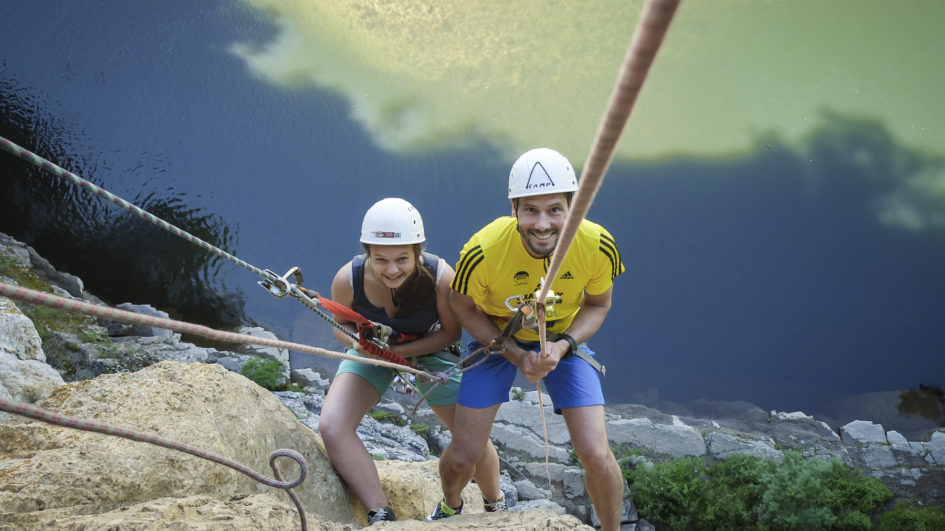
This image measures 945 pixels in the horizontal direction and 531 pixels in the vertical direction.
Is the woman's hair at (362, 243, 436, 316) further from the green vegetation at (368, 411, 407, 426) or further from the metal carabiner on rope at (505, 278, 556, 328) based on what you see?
the green vegetation at (368, 411, 407, 426)

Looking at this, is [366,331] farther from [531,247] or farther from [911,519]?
[911,519]

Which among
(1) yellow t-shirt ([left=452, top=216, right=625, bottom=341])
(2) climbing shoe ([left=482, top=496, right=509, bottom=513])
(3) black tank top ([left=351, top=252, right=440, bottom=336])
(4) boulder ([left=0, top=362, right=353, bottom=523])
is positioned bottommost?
(2) climbing shoe ([left=482, top=496, right=509, bottom=513])

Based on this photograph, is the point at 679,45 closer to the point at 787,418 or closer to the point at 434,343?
the point at 787,418

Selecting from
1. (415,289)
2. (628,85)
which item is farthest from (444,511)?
(628,85)

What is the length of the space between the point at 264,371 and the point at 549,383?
606 centimetres

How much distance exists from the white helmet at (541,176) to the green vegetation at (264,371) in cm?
628

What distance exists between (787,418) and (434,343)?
21.1ft

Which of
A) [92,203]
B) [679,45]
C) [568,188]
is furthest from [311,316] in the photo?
[568,188]

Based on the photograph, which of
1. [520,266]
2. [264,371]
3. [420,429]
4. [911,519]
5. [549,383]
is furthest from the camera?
[264,371]

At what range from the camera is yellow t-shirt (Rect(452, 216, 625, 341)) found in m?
2.89

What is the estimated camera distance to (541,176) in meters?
2.78

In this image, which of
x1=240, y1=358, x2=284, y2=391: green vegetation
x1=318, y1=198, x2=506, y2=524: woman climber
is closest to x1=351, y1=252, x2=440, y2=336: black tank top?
x1=318, y1=198, x2=506, y2=524: woman climber

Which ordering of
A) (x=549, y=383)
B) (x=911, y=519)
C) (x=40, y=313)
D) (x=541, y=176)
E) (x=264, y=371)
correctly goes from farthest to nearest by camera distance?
1. (x=264, y=371)
2. (x=40, y=313)
3. (x=911, y=519)
4. (x=549, y=383)
5. (x=541, y=176)

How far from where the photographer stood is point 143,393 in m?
2.72
